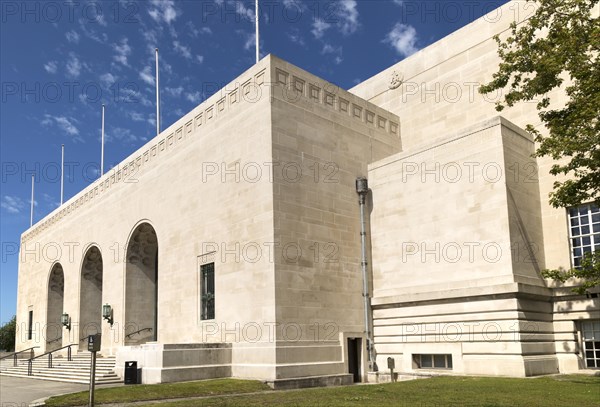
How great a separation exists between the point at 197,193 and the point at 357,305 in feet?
28.1

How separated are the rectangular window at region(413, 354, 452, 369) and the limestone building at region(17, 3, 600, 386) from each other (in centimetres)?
8

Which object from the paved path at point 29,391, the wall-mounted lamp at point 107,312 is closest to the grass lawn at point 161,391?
the paved path at point 29,391

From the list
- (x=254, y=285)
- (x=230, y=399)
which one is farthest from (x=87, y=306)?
(x=230, y=399)

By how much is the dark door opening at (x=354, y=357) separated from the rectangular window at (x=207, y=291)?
18.6ft

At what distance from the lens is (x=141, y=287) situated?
106 feet

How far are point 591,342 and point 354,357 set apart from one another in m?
8.51

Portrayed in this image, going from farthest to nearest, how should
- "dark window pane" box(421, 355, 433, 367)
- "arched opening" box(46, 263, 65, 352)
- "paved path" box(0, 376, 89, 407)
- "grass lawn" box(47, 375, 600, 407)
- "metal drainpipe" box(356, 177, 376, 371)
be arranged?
"arched opening" box(46, 263, 65, 352), "metal drainpipe" box(356, 177, 376, 371), "dark window pane" box(421, 355, 433, 367), "paved path" box(0, 376, 89, 407), "grass lawn" box(47, 375, 600, 407)

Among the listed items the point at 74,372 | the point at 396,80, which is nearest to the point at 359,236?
the point at 396,80

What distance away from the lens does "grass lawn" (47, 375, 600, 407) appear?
13.0 meters

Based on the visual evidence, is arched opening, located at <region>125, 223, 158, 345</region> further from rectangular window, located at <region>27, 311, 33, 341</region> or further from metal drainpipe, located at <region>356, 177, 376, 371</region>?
rectangular window, located at <region>27, 311, 33, 341</region>

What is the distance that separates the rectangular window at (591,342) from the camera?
65.3 feet

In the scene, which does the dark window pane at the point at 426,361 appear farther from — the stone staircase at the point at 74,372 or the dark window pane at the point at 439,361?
the stone staircase at the point at 74,372

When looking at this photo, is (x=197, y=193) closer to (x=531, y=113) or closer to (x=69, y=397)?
(x=69, y=397)

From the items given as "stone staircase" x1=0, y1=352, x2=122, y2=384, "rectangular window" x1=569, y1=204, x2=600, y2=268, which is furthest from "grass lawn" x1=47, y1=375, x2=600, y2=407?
"rectangular window" x1=569, y1=204, x2=600, y2=268
